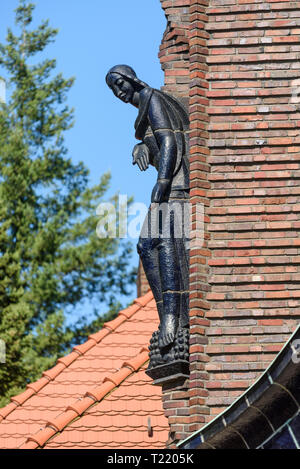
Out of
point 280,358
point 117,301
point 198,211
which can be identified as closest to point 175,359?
point 198,211

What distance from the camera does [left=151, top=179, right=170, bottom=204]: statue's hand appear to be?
10180 mm

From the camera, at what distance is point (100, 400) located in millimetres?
13766

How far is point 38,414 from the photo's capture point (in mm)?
14898

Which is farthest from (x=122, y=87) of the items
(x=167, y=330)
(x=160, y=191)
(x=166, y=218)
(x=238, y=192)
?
(x=167, y=330)

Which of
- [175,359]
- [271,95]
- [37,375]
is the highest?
[37,375]

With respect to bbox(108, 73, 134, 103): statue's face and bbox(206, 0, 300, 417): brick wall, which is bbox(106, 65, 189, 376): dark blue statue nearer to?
bbox(108, 73, 134, 103): statue's face

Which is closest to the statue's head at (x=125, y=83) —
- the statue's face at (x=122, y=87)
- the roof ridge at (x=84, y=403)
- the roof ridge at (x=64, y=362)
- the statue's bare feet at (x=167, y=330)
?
the statue's face at (x=122, y=87)

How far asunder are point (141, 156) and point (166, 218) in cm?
77

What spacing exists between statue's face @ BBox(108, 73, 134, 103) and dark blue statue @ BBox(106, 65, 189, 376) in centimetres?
14

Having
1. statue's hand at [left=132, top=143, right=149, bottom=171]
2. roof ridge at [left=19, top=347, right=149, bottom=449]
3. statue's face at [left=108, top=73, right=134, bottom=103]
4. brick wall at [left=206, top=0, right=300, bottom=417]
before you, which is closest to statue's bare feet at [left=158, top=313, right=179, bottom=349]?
brick wall at [left=206, top=0, right=300, bottom=417]

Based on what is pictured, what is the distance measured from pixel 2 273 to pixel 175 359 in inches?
642

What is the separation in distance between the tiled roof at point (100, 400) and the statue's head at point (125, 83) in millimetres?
4170

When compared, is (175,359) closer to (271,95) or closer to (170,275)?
(170,275)

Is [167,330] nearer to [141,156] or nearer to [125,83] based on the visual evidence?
[141,156]
